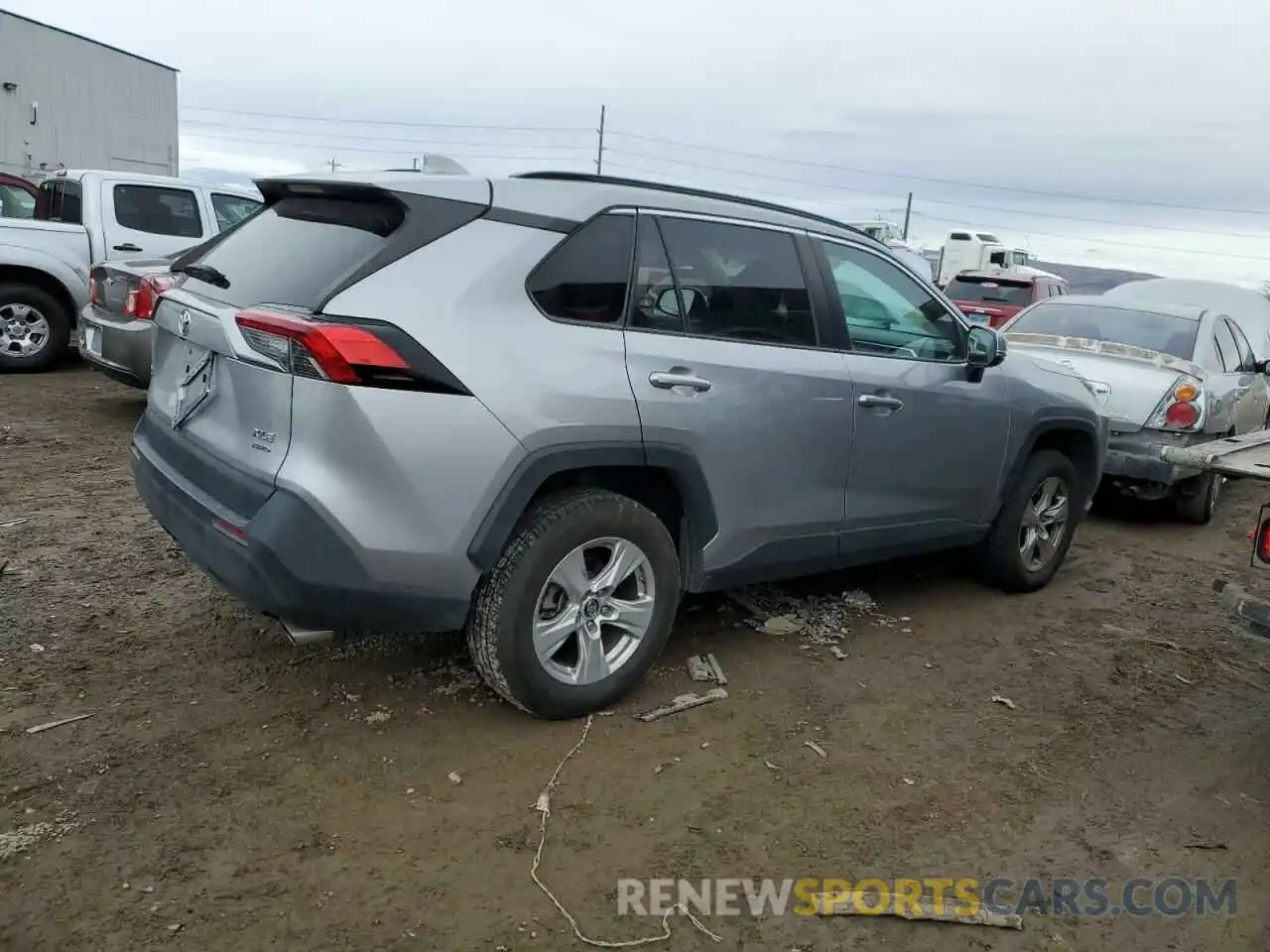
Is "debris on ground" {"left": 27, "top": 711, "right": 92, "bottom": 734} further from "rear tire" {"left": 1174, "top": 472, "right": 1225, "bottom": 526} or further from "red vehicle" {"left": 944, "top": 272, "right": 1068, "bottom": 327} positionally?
"red vehicle" {"left": 944, "top": 272, "right": 1068, "bottom": 327}

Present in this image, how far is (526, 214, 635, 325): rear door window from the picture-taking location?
327 centimetres

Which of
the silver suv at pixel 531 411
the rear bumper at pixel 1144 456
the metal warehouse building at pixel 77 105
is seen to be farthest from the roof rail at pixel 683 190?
the metal warehouse building at pixel 77 105

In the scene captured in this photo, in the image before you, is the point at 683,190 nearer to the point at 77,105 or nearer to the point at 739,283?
the point at 739,283

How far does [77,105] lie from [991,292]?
75.6 ft

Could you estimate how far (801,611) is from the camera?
475 cm

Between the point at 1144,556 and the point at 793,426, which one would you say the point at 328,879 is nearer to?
the point at 793,426

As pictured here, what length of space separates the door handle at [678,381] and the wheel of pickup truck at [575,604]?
412mm

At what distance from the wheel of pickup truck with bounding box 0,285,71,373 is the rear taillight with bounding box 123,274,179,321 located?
110 inches

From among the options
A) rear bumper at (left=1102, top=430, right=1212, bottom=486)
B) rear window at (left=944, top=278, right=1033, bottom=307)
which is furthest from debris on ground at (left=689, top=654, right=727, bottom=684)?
rear window at (left=944, top=278, right=1033, bottom=307)

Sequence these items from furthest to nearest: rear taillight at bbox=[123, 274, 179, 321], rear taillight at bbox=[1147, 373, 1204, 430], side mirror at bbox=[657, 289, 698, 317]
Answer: rear taillight at bbox=[1147, 373, 1204, 430]
rear taillight at bbox=[123, 274, 179, 321]
side mirror at bbox=[657, 289, 698, 317]

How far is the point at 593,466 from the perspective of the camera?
11.2 feet

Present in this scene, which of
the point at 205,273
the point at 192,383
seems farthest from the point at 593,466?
the point at 205,273

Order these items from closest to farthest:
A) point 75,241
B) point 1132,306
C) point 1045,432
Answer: point 1045,432, point 1132,306, point 75,241

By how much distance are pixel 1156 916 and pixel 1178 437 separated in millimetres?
4728
